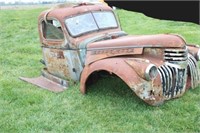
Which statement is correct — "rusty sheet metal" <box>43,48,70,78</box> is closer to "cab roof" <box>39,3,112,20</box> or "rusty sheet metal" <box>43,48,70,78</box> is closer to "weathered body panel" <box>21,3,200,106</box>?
"weathered body panel" <box>21,3,200,106</box>

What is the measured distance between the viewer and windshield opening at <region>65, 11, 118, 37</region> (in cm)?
684

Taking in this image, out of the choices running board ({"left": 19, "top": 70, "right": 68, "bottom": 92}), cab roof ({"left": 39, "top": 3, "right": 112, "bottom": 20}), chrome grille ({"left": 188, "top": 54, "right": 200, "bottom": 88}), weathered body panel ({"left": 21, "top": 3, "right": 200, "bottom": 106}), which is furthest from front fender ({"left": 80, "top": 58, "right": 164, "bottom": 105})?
Result: cab roof ({"left": 39, "top": 3, "right": 112, "bottom": 20})

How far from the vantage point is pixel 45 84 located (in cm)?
736

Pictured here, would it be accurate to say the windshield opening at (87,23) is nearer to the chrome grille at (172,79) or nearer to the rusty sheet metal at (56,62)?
the rusty sheet metal at (56,62)

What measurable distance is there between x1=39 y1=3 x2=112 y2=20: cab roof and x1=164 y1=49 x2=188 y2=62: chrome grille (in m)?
2.08

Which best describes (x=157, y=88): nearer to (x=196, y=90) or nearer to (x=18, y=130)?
(x=196, y=90)

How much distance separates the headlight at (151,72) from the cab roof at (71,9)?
2.27 m

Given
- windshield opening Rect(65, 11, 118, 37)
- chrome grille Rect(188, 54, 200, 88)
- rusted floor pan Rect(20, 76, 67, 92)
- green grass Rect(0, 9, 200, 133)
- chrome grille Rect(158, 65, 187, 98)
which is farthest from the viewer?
rusted floor pan Rect(20, 76, 67, 92)

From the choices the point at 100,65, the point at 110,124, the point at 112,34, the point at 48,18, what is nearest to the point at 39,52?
the point at 48,18

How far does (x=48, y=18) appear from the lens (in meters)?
7.29

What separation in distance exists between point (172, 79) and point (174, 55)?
354 mm

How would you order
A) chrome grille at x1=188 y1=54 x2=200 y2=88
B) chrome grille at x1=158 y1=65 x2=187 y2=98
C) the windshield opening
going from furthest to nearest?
the windshield opening, chrome grille at x1=188 y1=54 x2=200 y2=88, chrome grille at x1=158 y1=65 x2=187 y2=98

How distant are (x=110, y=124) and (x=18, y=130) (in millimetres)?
1266

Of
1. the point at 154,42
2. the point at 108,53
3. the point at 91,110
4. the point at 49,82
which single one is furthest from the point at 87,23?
the point at 91,110
